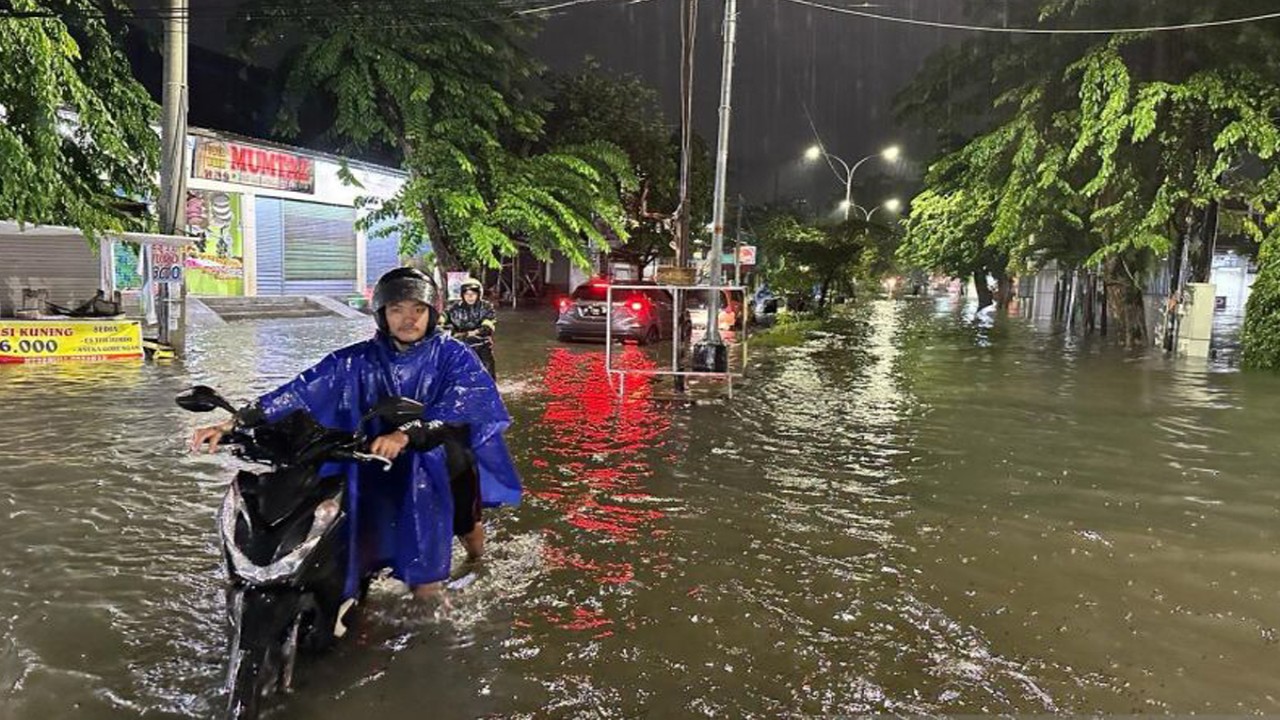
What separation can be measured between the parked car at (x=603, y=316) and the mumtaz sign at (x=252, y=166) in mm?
9872

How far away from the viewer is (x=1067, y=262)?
27.3m

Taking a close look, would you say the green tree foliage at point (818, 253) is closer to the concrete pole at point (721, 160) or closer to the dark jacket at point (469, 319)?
the concrete pole at point (721, 160)

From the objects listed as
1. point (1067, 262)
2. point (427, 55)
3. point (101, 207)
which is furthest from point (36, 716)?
point (1067, 262)

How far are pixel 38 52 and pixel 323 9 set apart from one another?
347 inches

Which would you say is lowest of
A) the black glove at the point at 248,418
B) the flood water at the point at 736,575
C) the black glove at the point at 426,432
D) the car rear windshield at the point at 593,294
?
the flood water at the point at 736,575

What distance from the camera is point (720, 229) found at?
1317 cm

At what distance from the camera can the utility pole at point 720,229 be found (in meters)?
12.6

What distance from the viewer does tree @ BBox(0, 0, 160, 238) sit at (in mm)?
10445

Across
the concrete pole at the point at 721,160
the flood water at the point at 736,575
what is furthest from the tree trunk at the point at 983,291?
the flood water at the point at 736,575

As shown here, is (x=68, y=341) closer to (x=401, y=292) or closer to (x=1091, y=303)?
(x=401, y=292)

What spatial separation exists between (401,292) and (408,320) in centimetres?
13

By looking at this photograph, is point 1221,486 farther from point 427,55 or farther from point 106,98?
point 427,55

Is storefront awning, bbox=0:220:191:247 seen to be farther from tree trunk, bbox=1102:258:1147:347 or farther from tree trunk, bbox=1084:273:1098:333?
tree trunk, bbox=1084:273:1098:333

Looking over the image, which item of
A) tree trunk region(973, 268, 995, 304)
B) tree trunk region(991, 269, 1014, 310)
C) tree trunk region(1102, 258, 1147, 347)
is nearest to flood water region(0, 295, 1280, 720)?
tree trunk region(1102, 258, 1147, 347)
